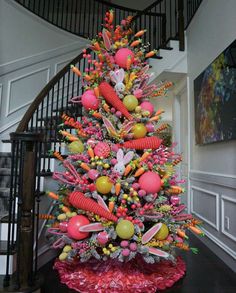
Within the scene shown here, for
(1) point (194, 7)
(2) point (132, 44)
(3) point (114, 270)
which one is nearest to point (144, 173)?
(3) point (114, 270)

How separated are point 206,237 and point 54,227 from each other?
1.77 meters

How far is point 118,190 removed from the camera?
5.36 ft

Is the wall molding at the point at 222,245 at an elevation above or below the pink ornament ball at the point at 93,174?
below

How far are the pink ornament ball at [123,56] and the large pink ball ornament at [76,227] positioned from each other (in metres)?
1.18

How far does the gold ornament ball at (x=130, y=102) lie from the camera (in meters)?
1.83

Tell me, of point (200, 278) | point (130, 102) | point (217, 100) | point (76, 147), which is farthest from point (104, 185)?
point (217, 100)

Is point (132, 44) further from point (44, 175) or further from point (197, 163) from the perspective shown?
point (197, 163)

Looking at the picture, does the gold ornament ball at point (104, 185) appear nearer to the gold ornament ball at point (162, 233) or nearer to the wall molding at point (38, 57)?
the gold ornament ball at point (162, 233)

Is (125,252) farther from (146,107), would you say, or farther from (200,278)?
(146,107)

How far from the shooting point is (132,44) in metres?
2.03

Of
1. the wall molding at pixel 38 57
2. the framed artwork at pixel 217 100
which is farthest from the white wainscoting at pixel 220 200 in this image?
the wall molding at pixel 38 57

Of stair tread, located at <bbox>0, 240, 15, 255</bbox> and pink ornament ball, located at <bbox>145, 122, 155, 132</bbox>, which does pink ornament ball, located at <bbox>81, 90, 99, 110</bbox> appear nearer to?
pink ornament ball, located at <bbox>145, 122, 155, 132</bbox>

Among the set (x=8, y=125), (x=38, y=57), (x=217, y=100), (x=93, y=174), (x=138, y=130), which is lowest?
(x=93, y=174)

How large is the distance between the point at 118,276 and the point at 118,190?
63 centimetres
